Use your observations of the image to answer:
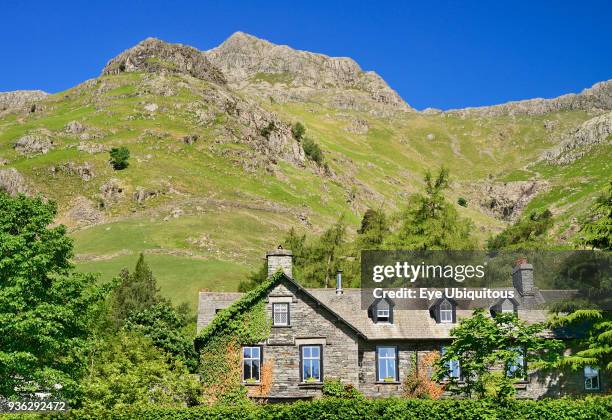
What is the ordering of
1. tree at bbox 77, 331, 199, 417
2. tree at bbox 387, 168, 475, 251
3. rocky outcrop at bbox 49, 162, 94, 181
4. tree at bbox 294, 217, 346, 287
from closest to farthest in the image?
1. tree at bbox 77, 331, 199, 417
2. tree at bbox 387, 168, 475, 251
3. tree at bbox 294, 217, 346, 287
4. rocky outcrop at bbox 49, 162, 94, 181

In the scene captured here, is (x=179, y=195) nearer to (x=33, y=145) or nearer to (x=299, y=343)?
(x=33, y=145)

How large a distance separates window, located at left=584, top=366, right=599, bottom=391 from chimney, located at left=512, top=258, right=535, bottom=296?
6.08 m

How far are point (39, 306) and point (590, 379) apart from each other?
104 feet

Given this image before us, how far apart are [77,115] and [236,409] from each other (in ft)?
582

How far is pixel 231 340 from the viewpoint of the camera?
44.1 meters

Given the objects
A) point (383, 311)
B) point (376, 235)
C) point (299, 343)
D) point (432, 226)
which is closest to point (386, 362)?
point (383, 311)

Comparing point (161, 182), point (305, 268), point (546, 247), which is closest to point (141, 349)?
Answer: point (305, 268)

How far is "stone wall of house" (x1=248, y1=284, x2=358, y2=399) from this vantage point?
1725 inches

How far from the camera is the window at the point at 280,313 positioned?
147 feet

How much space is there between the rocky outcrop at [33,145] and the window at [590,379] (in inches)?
5879

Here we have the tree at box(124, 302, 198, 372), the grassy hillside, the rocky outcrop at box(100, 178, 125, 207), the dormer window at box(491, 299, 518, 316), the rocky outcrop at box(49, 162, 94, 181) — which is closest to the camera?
the dormer window at box(491, 299, 518, 316)

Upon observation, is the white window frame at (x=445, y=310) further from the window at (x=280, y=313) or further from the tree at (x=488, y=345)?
the window at (x=280, y=313)

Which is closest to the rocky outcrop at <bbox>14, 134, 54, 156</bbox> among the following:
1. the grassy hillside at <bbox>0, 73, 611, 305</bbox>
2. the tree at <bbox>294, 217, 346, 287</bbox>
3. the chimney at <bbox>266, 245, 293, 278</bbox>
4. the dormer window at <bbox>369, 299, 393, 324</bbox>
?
the grassy hillside at <bbox>0, 73, 611, 305</bbox>

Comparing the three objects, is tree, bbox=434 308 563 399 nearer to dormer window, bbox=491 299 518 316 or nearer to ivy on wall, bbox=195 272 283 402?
dormer window, bbox=491 299 518 316
